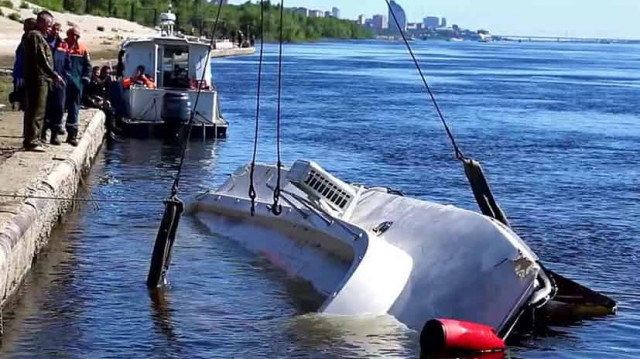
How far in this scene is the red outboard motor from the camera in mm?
10117

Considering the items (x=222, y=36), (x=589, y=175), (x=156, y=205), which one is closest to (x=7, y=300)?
(x=156, y=205)

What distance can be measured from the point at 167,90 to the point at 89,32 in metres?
56.8

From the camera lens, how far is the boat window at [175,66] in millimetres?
28172

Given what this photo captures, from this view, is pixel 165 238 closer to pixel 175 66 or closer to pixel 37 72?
pixel 37 72

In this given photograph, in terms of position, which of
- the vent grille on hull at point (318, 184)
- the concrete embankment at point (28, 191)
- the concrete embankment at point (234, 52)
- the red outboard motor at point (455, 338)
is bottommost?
the concrete embankment at point (234, 52)

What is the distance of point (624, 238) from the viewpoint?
1672 cm

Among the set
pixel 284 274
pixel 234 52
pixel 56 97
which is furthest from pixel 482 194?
pixel 234 52

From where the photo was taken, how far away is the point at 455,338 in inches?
398

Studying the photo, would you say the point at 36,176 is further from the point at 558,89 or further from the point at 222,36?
the point at 222,36

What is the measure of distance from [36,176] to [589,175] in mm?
12816

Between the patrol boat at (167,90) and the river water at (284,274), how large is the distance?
0.52 metres

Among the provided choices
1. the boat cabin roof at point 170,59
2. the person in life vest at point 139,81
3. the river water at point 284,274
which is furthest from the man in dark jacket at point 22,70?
the boat cabin roof at point 170,59

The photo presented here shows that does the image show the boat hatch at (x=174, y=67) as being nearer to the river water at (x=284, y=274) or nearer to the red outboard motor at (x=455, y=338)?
the river water at (x=284, y=274)

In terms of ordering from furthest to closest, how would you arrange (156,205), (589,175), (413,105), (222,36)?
(222,36) → (413,105) → (589,175) → (156,205)
